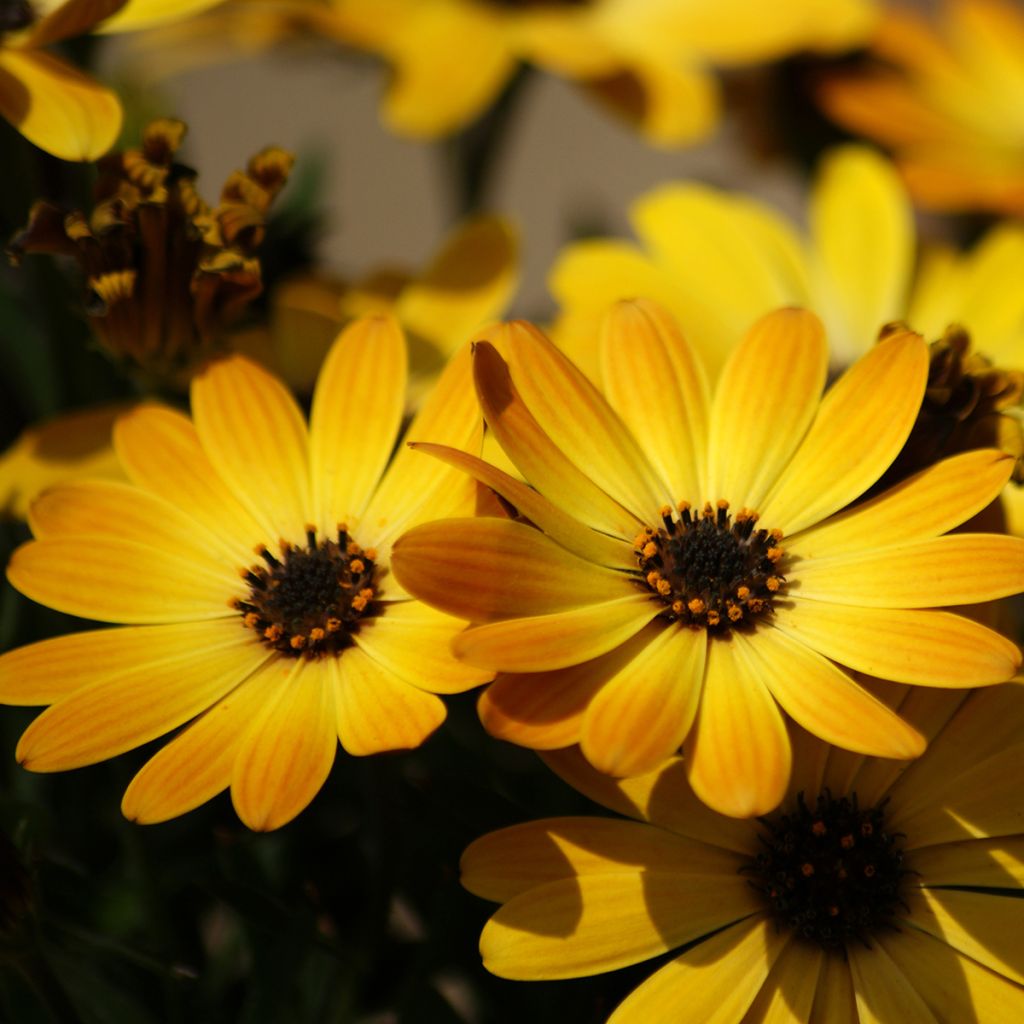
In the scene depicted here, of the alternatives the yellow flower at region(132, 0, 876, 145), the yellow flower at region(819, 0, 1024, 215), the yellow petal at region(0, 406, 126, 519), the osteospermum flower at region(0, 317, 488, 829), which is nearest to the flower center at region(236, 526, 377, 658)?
the osteospermum flower at region(0, 317, 488, 829)

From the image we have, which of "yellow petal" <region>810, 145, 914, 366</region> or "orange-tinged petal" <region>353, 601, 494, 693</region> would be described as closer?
"orange-tinged petal" <region>353, 601, 494, 693</region>

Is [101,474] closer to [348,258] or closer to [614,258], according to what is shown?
[614,258]

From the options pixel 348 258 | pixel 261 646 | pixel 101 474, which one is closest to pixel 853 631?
pixel 261 646

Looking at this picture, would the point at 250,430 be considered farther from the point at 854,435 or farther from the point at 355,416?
the point at 854,435

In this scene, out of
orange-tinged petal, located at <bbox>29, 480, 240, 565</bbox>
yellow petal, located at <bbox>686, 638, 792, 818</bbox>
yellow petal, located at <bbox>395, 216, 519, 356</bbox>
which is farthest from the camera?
yellow petal, located at <bbox>395, 216, 519, 356</bbox>

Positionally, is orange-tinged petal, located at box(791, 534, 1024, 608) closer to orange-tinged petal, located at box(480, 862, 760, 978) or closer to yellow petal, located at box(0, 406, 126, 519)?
orange-tinged petal, located at box(480, 862, 760, 978)

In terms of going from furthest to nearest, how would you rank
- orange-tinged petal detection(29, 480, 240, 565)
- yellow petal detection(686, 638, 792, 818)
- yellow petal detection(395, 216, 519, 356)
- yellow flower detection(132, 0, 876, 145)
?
yellow flower detection(132, 0, 876, 145) → yellow petal detection(395, 216, 519, 356) → orange-tinged petal detection(29, 480, 240, 565) → yellow petal detection(686, 638, 792, 818)

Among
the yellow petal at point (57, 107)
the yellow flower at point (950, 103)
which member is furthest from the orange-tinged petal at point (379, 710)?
the yellow flower at point (950, 103)
